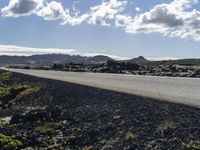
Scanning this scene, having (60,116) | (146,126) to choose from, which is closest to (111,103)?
(60,116)

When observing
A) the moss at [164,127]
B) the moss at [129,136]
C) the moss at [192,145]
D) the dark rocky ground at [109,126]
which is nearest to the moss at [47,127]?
the dark rocky ground at [109,126]

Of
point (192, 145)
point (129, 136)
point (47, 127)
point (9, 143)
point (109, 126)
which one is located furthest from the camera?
point (47, 127)

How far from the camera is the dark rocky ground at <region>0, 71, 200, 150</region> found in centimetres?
1350

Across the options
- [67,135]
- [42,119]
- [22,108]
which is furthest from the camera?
[22,108]

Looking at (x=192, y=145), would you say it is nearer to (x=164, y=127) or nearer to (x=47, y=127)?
(x=164, y=127)

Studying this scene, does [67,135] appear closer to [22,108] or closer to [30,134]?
[30,134]

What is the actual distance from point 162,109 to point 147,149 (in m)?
5.22

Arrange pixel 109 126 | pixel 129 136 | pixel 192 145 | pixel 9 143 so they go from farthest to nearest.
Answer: pixel 109 126 → pixel 9 143 → pixel 129 136 → pixel 192 145

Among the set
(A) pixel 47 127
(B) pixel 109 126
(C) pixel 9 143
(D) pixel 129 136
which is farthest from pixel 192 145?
(A) pixel 47 127

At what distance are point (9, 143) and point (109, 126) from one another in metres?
3.41

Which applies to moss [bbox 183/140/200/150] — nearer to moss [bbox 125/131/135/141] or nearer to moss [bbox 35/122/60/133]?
moss [bbox 125/131/135/141]

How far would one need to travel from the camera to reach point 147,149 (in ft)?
41.5

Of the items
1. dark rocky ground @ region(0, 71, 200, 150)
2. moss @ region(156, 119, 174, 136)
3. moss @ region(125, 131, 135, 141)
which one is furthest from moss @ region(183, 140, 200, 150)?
moss @ region(125, 131, 135, 141)

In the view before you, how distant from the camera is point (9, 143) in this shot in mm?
16031
